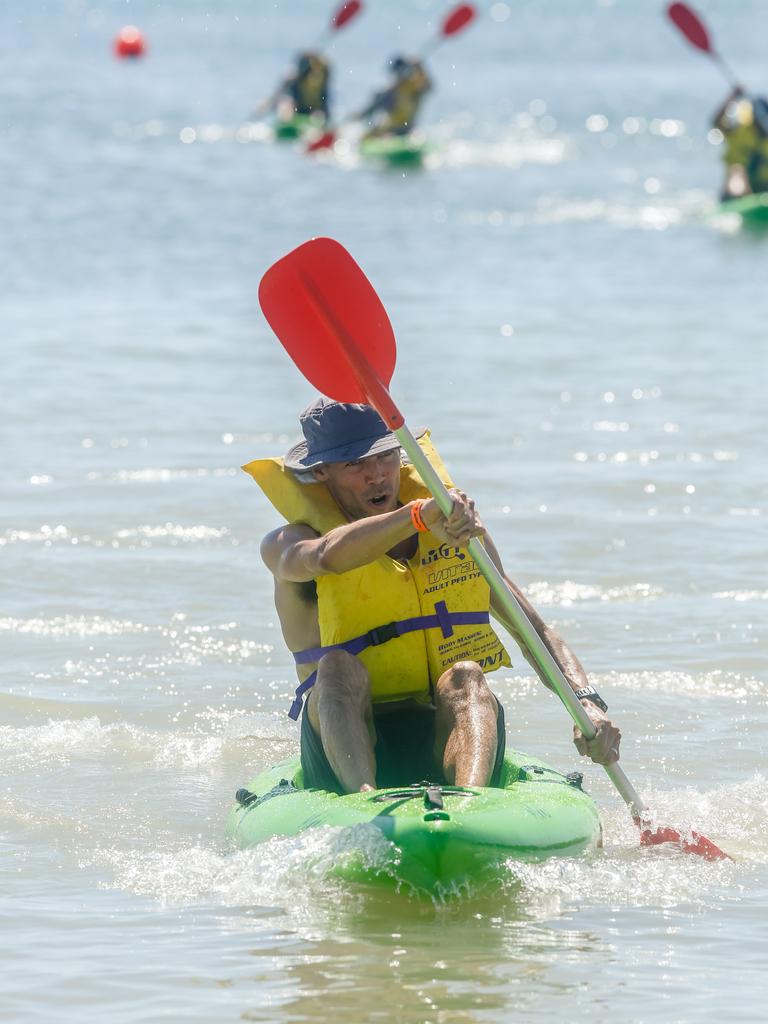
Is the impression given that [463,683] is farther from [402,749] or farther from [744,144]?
[744,144]

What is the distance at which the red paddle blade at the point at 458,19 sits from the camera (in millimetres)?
18422

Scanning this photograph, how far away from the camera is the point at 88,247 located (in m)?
16.8

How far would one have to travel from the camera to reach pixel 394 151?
23438 mm

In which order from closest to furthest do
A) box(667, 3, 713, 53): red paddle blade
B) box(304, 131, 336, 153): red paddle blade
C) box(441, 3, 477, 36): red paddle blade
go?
1. box(667, 3, 713, 53): red paddle blade
2. box(441, 3, 477, 36): red paddle blade
3. box(304, 131, 336, 153): red paddle blade

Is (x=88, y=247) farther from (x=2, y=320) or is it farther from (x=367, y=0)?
(x=367, y=0)

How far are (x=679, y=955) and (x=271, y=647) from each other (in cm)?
303

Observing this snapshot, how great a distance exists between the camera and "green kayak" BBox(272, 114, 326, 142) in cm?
2527

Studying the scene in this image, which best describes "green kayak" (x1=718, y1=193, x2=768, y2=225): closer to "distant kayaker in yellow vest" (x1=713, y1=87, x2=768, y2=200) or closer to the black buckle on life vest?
"distant kayaker in yellow vest" (x1=713, y1=87, x2=768, y2=200)

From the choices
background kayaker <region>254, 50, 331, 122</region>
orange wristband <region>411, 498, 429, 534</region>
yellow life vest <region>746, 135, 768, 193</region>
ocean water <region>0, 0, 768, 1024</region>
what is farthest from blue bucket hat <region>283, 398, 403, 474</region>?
background kayaker <region>254, 50, 331, 122</region>

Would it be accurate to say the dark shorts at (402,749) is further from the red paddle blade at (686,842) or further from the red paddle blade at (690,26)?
the red paddle blade at (690,26)

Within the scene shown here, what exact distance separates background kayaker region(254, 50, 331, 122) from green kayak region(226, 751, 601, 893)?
20780 mm

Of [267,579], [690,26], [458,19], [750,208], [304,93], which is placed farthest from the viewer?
[304,93]

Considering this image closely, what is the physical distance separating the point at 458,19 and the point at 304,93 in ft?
24.1

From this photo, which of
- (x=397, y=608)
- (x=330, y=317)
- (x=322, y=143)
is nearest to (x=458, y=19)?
(x=322, y=143)
